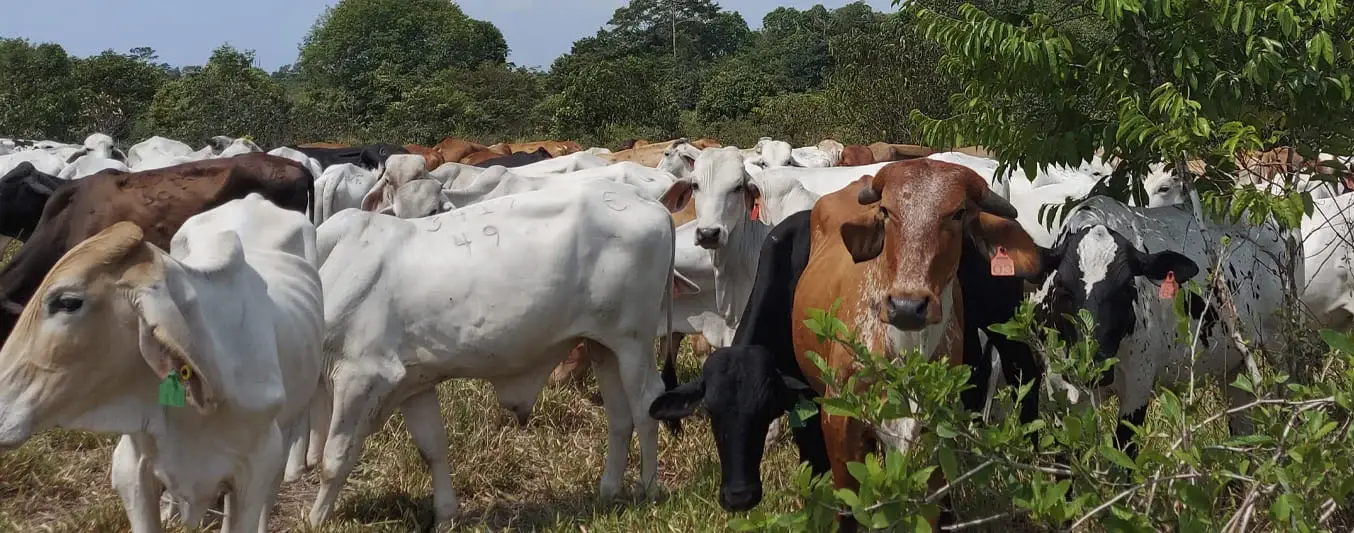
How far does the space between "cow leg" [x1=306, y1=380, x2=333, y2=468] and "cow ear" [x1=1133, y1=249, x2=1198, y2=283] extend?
3.52 metres

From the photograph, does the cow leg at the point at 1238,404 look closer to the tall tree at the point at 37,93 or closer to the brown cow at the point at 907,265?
the brown cow at the point at 907,265

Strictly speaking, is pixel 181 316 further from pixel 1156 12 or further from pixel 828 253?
pixel 1156 12

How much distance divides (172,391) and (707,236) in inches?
148

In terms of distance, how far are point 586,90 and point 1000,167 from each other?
24.7m

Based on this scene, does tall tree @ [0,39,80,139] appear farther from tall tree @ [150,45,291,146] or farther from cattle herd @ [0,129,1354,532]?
cattle herd @ [0,129,1354,532]

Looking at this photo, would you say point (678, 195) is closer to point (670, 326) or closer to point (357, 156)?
point (670, 326)

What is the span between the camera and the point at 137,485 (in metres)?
3.79

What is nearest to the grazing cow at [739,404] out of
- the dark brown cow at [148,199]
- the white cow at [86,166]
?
the dark brown cow at [148,199]

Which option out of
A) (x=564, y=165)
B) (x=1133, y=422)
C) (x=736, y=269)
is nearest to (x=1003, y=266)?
(x=1133, y=422)

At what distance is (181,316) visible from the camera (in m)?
3.36

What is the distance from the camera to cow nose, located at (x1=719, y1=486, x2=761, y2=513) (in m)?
3.96

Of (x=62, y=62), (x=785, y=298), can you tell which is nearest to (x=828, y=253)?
(x=785, y=298)

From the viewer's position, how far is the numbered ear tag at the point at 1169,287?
441 centimetres

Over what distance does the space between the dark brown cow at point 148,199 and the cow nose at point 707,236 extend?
2148 millimetres
